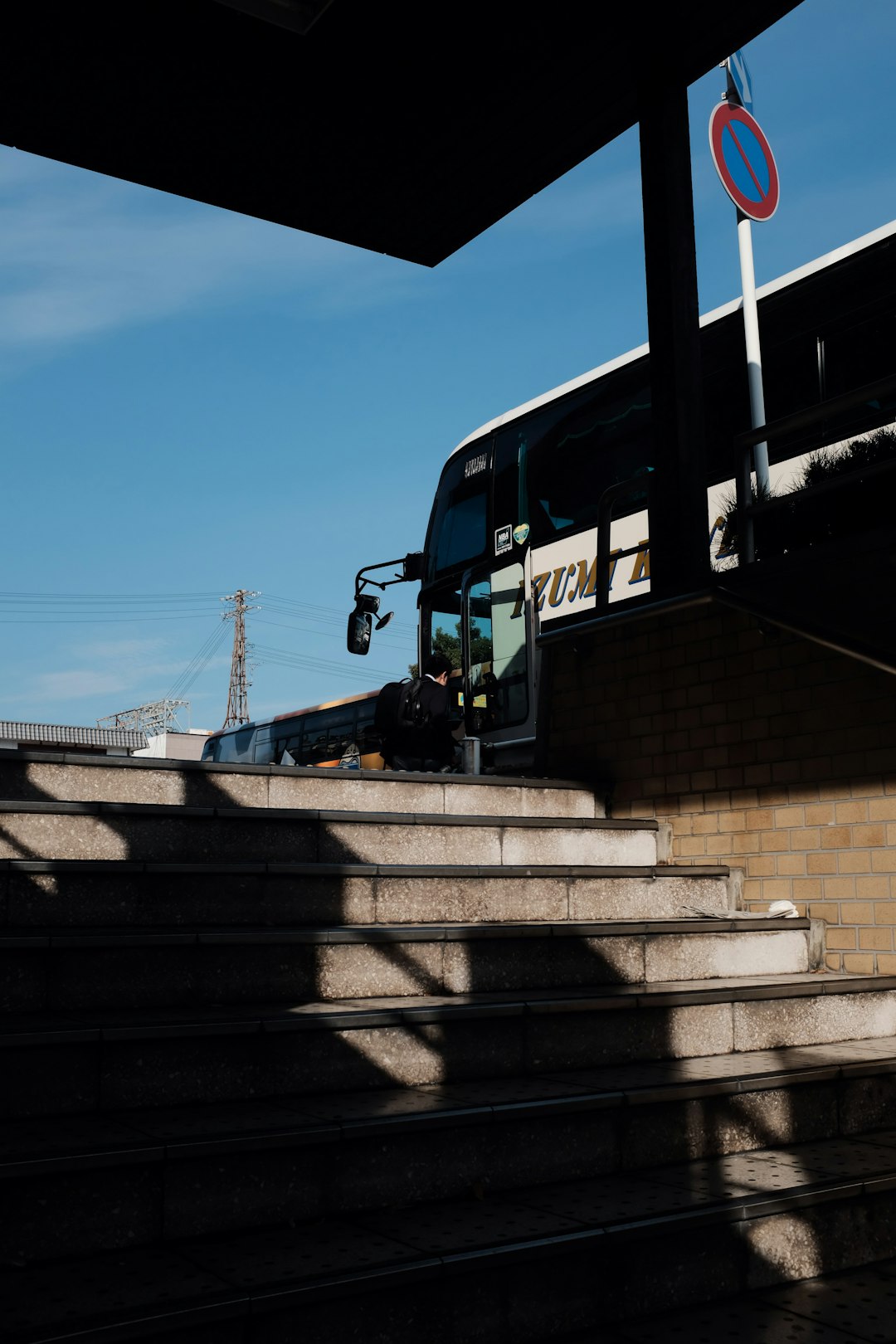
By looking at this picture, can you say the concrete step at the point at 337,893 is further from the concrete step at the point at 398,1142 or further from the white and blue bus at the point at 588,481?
the white and blue bus at the point at 588,481

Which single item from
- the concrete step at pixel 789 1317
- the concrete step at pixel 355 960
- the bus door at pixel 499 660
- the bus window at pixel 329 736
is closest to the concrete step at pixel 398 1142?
the concrete step at pixel 789 1317

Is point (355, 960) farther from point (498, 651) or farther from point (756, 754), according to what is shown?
point (498, 651)

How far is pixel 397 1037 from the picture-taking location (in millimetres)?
3434

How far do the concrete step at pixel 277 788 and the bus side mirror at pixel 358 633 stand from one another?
7147 millimetres

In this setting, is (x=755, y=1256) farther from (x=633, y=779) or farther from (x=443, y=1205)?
(x=633, y=779)

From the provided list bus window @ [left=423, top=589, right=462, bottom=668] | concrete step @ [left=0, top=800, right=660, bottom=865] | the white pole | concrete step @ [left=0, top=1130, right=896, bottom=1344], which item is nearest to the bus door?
bus window @ [left=423, top=589, right=462, bottom=668]

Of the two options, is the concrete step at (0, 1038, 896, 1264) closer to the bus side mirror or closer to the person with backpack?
the person with backpack

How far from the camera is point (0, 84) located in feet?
18.3

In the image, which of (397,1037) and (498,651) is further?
(498,651)

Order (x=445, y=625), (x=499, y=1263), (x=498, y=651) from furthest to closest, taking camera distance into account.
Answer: (x=445, y=625)
(x=498, y=651)
(x=499, y=1263)

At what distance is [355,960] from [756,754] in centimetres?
234

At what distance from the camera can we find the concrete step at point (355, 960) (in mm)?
3355

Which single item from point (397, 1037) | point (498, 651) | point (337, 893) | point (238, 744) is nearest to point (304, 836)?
point (337, 893)

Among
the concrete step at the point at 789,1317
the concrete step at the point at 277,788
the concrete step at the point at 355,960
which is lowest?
the concrete step at the point at 789,1317
